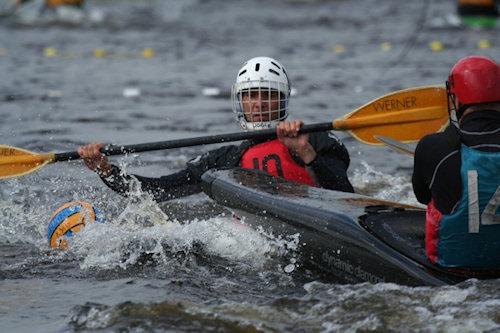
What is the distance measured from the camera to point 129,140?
10.9 meters

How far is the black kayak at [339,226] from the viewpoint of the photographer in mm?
5031

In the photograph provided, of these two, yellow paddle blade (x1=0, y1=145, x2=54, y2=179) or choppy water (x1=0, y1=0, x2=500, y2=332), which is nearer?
choppy water (x1=0, y1=0, x2=500, y2=332)

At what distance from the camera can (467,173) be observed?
184 inches

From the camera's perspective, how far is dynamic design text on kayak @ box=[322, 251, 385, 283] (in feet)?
17.1

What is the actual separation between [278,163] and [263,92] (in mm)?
464

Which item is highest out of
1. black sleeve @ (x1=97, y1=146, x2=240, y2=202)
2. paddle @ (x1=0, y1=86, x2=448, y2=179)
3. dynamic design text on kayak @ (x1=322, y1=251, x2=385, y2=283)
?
paddle @ (x1=0, y1=86, x2=448, y2=179)

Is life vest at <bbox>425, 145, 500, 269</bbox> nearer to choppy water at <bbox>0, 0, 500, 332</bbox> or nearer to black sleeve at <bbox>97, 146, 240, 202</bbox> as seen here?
choppy water at <bbox>0, 0, 500, 332</bbox>

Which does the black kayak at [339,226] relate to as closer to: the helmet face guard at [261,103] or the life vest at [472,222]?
the life vest at [472,222]

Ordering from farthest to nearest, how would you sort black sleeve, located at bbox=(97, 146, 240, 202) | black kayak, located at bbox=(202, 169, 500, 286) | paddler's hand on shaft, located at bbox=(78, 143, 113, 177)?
black sleeve, located at bbox=(97, 146, 240, 202), paddler's hand on shaft, located at bbox=(78, 143, 113, 177), black kayak, located at bbox=(202, 169, 500, 286)

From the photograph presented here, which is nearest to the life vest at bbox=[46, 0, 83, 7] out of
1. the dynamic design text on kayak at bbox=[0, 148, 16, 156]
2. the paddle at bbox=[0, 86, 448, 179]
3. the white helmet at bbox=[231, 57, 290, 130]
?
the dynamic design text on kayak at bbox=[0, 148, 16, 156]

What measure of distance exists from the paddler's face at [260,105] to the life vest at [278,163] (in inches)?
6.8

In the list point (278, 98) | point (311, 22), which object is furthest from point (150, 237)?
point (311, 22)

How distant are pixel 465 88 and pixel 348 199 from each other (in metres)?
1.24

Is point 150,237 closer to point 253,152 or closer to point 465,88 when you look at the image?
point 253,152
